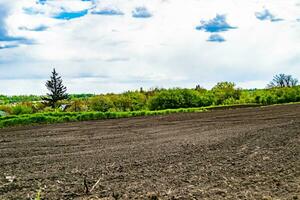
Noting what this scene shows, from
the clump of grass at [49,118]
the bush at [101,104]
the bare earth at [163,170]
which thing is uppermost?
the bush at [101,104]

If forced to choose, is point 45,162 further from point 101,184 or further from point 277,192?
point 277,192

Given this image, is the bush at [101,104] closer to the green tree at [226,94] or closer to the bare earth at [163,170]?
the green tree at [226,94]

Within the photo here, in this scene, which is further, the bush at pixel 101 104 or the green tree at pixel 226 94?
the green tree at pixel 226 94

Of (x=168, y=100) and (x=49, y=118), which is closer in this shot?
(x=49, y=118)

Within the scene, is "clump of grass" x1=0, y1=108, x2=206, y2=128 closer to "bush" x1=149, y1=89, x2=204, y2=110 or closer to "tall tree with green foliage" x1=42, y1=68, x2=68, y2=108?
"bush" x1=149, y1=89, x2=204, y2=110

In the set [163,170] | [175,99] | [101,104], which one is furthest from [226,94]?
[163,170]

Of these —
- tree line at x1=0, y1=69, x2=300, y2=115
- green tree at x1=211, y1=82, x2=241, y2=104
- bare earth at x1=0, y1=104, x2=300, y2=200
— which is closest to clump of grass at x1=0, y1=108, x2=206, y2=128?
tree line at x1=0, y1=69, x2=300, y2=115

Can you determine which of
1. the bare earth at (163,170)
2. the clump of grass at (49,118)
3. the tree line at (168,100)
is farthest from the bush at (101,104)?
the bare earth at (163,170)

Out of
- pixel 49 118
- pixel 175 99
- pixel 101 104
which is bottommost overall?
pixel 49 118

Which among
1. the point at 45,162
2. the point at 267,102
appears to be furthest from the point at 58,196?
the point at 267,102

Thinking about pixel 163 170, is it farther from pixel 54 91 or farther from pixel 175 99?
pixel 54 91

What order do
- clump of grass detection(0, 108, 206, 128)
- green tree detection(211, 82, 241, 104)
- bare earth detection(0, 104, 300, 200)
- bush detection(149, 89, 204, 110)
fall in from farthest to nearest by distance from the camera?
1. green tree detection(211, 82, 241, 104)
2. bush detection(149, 89, 204, 110)
3. clump of grass detection(0, 108, 206, 128)
4. bare earth detection(0, 104, 300, 200)

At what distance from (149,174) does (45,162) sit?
3.68 meters

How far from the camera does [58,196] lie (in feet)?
24.4
